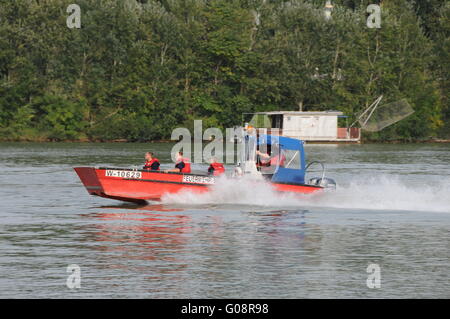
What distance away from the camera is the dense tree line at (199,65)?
10494cm

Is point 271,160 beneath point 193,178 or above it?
above

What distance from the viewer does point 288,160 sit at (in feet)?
107

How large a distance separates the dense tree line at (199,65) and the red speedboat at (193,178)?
7295 cm

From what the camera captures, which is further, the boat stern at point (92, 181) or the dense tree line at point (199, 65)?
the dense tree line at point (199, 65)

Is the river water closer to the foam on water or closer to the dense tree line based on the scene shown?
the foam on water

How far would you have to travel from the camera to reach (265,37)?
11412 centimetres

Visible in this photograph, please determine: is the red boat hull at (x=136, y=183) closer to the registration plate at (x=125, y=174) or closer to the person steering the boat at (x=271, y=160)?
the registration plate at (x=125, y=174)

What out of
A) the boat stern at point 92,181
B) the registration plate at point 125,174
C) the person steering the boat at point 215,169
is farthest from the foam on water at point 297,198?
the boat stern at point 92,181

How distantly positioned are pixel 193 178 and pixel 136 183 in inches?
74.0

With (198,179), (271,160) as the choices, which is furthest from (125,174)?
(271,160)

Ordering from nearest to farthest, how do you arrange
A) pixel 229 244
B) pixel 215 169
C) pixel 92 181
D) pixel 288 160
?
pixel 229 244, pixel 92 181, pixel 215 169, pixel 288 160

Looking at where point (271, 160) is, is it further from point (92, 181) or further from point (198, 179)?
point (92, 181)

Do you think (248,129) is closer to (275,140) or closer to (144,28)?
(275,140)
